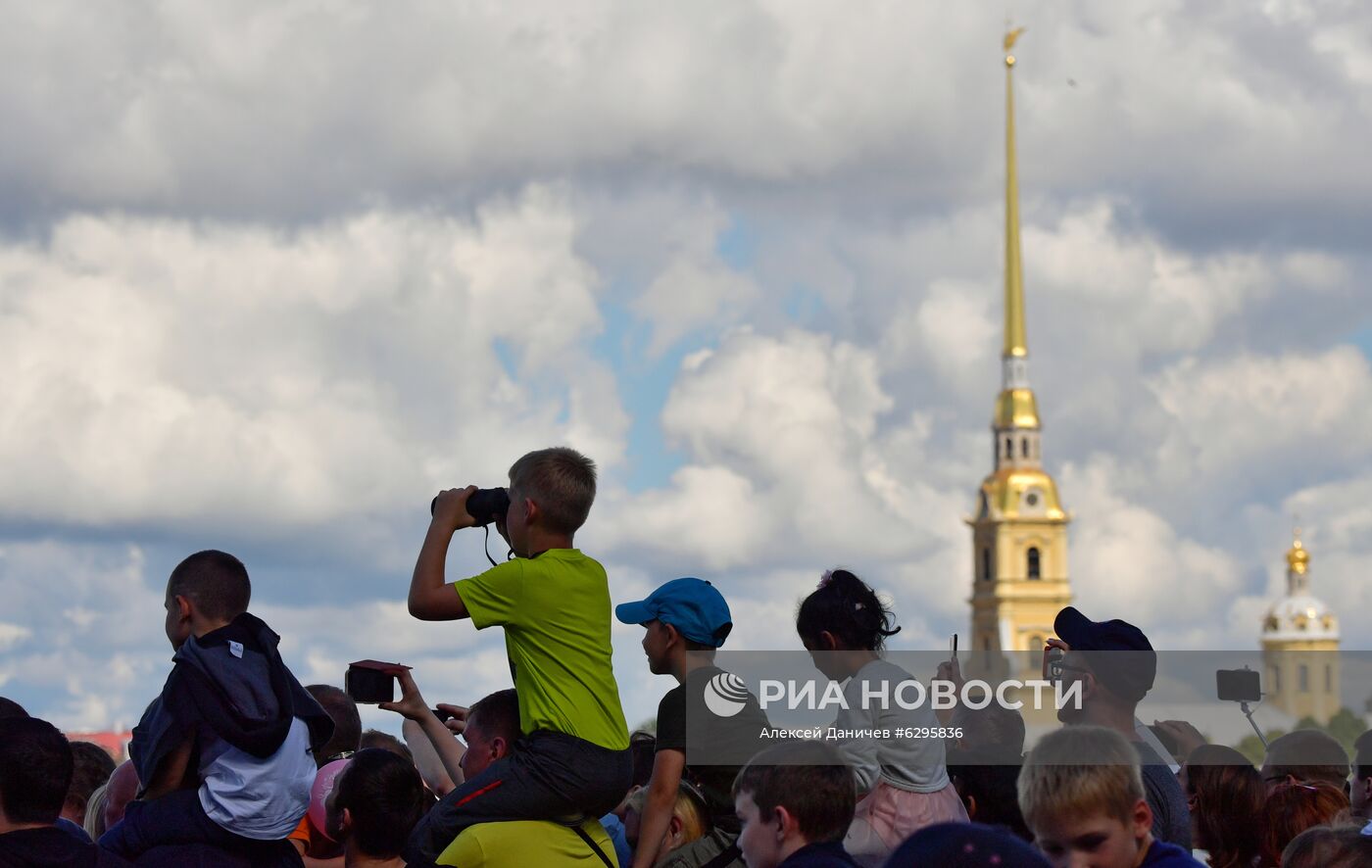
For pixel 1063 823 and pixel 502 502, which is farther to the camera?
pixel 502 502

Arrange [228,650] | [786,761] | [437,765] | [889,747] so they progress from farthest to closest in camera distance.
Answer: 1. [437,765]
2. [889,747]
3. [228,650]
4. [786,761]

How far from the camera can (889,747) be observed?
24.2 ft

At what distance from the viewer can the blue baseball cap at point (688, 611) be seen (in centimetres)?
761

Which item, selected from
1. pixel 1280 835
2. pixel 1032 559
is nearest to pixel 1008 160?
pixel 1032 559

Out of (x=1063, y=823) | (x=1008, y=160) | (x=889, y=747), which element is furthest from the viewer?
(x=1008, y=160)

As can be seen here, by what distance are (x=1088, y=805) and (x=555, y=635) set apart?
209 cm

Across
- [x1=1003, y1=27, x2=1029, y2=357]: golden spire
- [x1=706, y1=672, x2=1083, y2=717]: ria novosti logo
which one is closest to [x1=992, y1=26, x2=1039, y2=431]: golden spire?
[x1=1003, y1=27, x2=1029, y2=357]: golden spire

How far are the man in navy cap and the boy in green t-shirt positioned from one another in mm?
1491

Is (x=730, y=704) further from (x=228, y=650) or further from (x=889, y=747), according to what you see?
(x=228, y=650)

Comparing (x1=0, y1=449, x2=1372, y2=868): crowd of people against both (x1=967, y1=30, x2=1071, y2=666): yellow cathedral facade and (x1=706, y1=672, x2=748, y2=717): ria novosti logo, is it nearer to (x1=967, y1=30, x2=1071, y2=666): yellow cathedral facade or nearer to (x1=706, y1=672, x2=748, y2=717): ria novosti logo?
(x1=706, y1=672, x2=748, y2=717): ria novosti logo

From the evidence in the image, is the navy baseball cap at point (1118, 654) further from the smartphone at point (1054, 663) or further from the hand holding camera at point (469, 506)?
the hand holding camera at point (469, 506)

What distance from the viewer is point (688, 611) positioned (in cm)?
762

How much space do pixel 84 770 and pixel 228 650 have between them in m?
1.81

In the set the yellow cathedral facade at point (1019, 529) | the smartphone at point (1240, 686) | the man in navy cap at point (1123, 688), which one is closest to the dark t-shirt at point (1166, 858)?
the man in navy cap at point (1123, 688)
